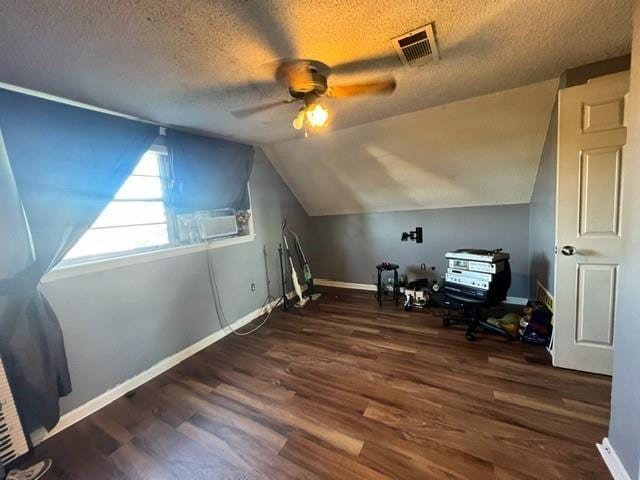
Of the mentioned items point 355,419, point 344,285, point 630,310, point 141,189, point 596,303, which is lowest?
point 355,419

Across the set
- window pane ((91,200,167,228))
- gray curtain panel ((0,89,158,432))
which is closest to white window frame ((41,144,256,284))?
gray curtain panel ((0,89,158,432))

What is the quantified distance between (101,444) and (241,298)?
1.78 metres

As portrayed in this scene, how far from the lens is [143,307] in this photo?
Result: 7.73ft

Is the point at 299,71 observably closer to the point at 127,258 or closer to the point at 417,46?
the point at 417,46

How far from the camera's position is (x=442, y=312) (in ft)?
10.8

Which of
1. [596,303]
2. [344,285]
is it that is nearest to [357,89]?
[596,303]

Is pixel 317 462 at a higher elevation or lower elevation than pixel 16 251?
lower

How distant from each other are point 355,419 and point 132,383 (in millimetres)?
1868

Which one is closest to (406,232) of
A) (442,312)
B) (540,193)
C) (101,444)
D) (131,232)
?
(442,312)

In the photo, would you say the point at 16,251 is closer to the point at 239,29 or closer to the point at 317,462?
the point at 239,29

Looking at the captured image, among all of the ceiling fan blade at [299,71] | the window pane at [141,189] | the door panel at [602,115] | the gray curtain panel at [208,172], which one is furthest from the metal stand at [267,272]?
the door panel at [602,115]

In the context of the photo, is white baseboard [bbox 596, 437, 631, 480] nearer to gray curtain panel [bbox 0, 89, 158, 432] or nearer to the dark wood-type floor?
the dark wood-type floor

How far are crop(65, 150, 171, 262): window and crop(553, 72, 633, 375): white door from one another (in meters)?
3.38

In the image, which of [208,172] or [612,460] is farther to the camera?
[208,172]
